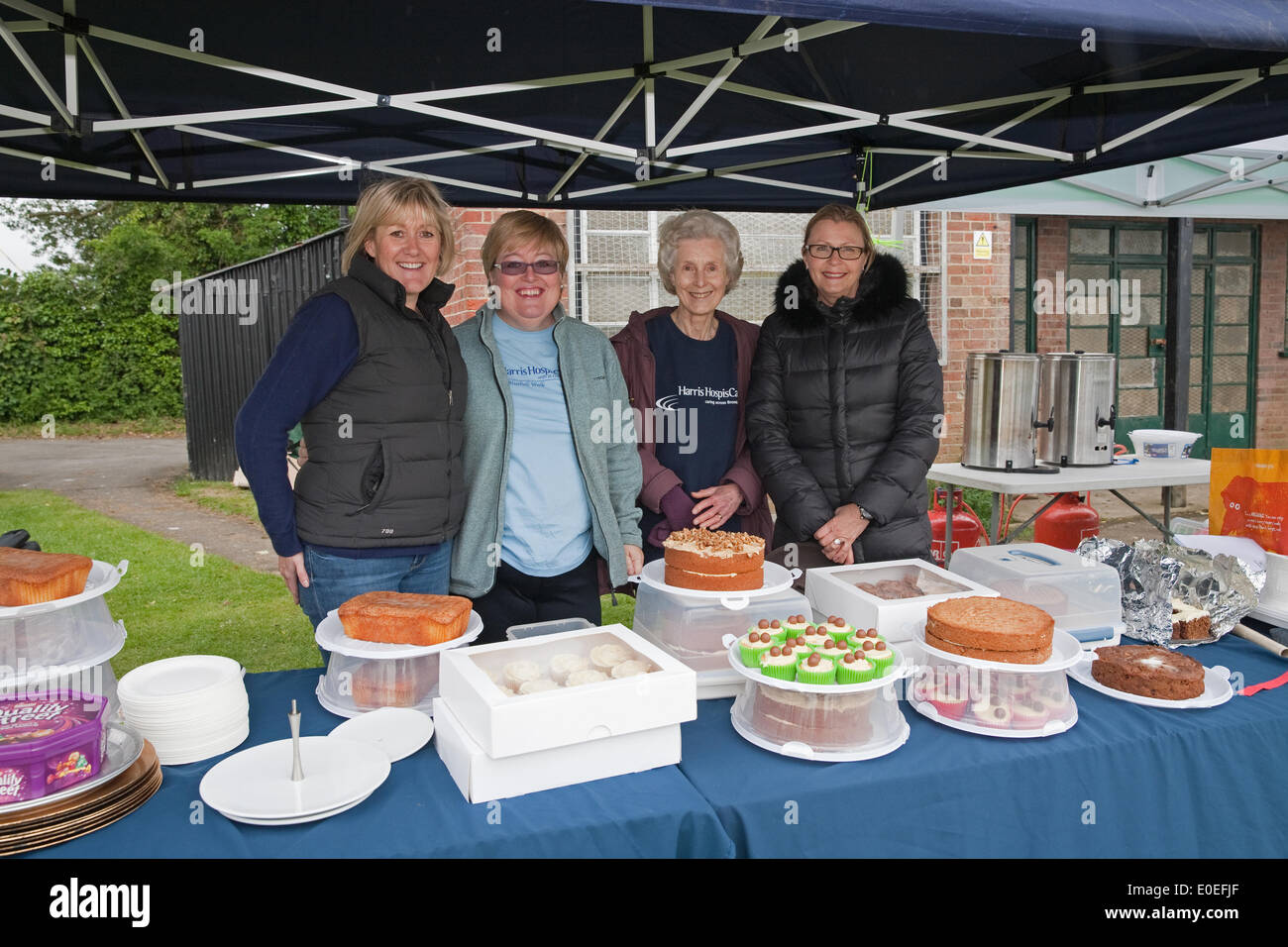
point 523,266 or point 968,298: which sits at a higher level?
point 968,298

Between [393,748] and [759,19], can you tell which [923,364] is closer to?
[759,19]

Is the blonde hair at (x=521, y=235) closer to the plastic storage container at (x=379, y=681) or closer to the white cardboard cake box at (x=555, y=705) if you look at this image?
the plastic storage container at (x=379, y=681)

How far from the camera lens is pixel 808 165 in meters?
4.18

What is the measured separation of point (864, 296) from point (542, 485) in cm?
132

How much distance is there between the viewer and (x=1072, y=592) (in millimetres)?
2574

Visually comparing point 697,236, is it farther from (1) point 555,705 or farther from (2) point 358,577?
(1) point 555,705

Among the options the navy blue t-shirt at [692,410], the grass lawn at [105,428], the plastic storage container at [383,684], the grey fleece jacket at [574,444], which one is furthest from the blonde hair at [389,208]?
the grass lawn at [105,428]

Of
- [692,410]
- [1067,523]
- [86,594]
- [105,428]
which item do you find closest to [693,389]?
[692,410]

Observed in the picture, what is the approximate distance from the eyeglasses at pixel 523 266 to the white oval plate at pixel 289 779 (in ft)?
4.90

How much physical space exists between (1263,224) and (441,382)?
11.9 metres

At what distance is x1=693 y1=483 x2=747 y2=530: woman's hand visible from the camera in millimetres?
3133

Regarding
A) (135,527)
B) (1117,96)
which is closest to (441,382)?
(1117,96)

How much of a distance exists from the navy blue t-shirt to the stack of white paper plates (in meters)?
1.56
